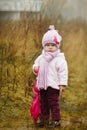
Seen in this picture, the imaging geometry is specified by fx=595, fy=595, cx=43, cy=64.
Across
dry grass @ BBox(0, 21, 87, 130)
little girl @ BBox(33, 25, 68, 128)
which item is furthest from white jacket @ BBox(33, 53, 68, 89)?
dry grass @ BBox(0, 21, 87, 130)

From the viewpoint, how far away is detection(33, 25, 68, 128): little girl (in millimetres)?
5094

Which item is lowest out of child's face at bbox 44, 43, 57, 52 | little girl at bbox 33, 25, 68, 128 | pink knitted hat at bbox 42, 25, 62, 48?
little girl at bbox 33, 25, 68, 128

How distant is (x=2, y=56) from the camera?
523cm

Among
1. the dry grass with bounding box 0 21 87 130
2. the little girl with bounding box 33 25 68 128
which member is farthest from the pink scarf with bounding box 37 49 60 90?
the dry grass with bounding box 0 21 87 130

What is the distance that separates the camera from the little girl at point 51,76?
16.7 ft

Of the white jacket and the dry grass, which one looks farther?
the dry grass

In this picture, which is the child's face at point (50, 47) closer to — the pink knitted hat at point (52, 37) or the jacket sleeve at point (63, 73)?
the pink knitted hat at point (52, 37)

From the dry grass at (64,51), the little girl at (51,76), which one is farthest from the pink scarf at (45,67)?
the dry grass at (64,51)

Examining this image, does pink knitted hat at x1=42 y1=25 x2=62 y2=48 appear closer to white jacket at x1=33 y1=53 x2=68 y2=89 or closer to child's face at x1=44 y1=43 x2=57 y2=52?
child's face at x1=44 y1=43 x2=57 y2=52

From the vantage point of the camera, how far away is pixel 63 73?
16.8ft

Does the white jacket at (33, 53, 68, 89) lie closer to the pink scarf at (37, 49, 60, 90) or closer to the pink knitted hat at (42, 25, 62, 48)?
the pink scarf at (37, 49, 60, 90)

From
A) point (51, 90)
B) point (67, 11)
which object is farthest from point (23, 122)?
point (67, 11)

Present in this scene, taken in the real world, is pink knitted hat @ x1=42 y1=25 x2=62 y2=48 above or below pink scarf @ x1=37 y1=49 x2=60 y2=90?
above

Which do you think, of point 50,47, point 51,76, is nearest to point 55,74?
point 51,76
